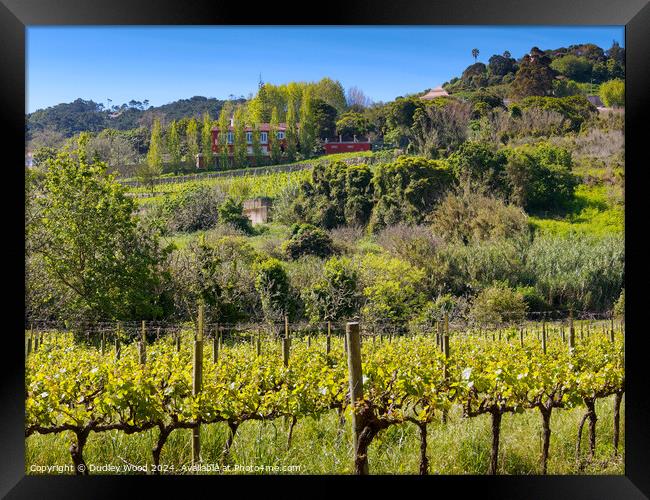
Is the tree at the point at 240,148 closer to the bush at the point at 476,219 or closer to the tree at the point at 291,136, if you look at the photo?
the tree at the point at 291,136

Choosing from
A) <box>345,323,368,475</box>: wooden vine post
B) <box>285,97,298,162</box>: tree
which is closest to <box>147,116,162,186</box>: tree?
<box>285,97,298,162</box>: tree

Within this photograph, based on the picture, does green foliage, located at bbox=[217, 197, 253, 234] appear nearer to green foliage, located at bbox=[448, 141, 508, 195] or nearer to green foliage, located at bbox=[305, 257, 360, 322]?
green foliage, located at bbox=[305, 257, 360, 322]

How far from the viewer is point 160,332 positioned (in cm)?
557

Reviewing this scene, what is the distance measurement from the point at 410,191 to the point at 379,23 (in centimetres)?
162

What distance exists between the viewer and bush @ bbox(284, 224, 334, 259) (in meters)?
5.61

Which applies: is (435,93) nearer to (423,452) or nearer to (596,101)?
(596,101)

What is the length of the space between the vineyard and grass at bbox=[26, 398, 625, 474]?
0.01 m

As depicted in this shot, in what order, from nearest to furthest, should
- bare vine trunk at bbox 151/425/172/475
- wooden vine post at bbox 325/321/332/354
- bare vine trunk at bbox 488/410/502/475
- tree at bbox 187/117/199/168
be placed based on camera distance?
bare vine trunk at bbox 151/425/172/475 → bare vine trunk at bbox 488/410/502/475 → wooden vine post at bbox 325/321/332/354 → tree at bbox 187/117/199/168

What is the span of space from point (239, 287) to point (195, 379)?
100 cm

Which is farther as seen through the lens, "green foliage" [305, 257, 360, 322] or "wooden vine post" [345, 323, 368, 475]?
"green foliage" [305, 257, 360, 322]

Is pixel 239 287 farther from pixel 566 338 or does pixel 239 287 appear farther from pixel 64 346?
pixel 566 338

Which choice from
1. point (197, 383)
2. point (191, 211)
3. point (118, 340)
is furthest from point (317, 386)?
point (191, 211)

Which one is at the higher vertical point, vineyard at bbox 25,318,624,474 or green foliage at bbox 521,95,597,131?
green foliage at bbox 521,95,597,131
